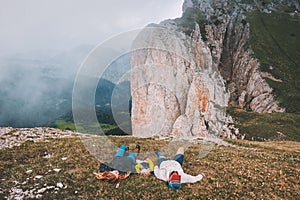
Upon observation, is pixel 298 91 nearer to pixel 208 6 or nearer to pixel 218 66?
pixel 218 66

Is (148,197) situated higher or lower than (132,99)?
lower

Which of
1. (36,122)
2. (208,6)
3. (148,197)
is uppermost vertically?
(208,6)

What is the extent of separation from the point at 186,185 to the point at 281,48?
366 ft

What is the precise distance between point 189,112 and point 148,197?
4735cm

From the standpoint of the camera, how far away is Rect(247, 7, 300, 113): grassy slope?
80.7 metres

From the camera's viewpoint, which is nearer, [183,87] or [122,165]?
[122,165]

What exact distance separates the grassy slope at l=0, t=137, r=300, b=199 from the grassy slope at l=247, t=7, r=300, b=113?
220 feet

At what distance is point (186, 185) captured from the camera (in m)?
13.1

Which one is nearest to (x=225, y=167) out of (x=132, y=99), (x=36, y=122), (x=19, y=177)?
(x=19, y=177)

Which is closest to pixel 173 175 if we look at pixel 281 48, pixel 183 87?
pixel 183 87

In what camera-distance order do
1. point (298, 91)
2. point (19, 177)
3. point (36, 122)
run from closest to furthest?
point (19, 177), point (298, 91), point (36, 122)

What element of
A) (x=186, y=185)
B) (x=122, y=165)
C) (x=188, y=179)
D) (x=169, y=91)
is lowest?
(x=186, y=185)

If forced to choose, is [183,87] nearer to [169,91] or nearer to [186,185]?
[169,91]

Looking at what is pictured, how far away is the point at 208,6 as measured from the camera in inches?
4798
